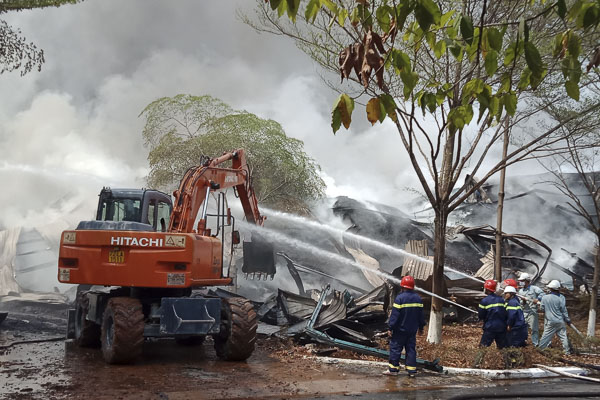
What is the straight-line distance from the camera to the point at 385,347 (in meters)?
11.4

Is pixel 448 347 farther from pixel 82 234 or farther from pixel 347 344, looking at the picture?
pixel 82 234

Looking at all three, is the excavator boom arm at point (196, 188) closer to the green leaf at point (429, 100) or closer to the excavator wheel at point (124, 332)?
the excavator wheel at point (124, 332)

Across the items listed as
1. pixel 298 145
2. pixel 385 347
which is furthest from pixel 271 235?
pixel 298 145

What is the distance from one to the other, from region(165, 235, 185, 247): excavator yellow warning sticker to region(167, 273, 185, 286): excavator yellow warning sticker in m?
0.47

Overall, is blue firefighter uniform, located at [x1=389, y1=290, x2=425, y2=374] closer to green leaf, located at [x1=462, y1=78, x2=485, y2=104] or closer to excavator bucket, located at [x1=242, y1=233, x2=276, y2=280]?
green leaf, located at [x1=462, y1=78, x2=485, y2=104]

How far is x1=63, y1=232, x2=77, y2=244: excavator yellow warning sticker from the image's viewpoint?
9922 mm

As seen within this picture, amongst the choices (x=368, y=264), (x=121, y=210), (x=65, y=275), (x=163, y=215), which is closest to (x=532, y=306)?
(x=368, y=264)

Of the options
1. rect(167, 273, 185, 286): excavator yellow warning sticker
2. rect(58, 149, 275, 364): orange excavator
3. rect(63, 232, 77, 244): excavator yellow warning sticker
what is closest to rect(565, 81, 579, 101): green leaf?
rect(58, 149, 275, 364): orange excavator

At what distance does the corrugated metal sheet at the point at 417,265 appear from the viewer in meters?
17.1

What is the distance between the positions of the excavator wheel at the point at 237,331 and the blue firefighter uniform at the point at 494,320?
4224mm

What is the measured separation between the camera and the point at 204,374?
8914mm

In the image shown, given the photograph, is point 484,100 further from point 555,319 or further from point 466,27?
point 555,319

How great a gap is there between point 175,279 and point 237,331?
132 cm

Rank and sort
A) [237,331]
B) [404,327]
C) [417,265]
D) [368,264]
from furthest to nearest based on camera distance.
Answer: [368,264], [417,265], [237,331], [404,327]
